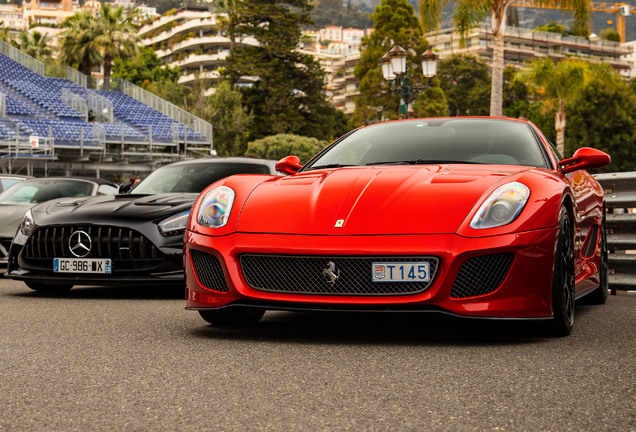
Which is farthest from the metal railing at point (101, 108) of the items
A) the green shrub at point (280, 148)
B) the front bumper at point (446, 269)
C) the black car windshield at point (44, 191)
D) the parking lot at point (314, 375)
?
the front bumper at point (446, 269)

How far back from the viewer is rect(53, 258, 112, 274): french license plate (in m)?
6.68

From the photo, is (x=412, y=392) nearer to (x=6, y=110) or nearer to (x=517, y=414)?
(x=517, y=414)

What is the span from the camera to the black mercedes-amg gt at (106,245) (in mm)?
6648

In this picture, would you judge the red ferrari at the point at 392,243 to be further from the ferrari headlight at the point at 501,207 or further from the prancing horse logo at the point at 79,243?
the prancing horse logo at the point at 79,243

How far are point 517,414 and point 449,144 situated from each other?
2.71m

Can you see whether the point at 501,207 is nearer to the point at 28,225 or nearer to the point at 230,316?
the point at 230,316

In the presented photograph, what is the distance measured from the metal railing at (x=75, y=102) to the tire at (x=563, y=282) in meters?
38.7

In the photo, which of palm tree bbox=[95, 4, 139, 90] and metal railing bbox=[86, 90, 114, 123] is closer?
metal railing bbox=[86, 90, 114, 123]

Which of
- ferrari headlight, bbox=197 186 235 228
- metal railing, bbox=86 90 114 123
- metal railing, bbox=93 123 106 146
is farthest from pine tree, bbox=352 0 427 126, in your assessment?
ferrari headlight, bbox=197 186 235 228

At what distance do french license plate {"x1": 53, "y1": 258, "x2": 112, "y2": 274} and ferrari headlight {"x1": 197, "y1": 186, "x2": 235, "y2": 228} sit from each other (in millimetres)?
2376

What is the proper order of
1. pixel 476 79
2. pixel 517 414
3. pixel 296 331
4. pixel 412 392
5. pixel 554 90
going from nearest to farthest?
pixel 517 414 < pixel 412 392 < pixel 296 331 < pixel 554 90 < pixel 476 79

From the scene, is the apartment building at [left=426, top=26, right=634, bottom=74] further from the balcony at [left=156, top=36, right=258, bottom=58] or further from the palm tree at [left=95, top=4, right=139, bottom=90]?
the palm tree at [left=95, top=4, right=139, bottom=90]

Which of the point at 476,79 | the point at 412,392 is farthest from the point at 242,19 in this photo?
the point at 412,392

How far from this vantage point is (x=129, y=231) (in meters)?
6.69
